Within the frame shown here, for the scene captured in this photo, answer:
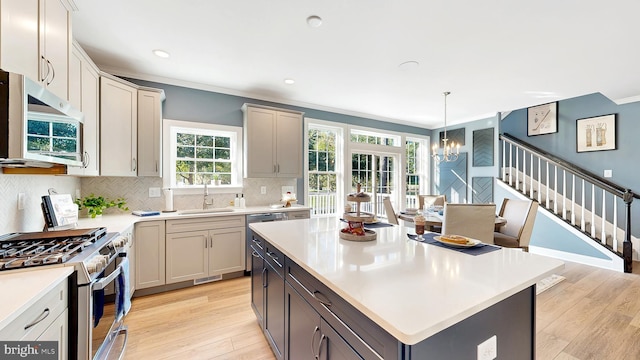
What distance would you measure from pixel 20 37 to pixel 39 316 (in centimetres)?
143

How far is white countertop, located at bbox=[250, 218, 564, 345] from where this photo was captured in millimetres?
759

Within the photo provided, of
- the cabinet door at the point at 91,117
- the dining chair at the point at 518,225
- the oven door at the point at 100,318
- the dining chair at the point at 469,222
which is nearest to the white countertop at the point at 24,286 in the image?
the oven door at the point at 100,318

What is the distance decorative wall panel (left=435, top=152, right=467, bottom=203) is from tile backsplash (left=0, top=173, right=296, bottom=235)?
3874mm

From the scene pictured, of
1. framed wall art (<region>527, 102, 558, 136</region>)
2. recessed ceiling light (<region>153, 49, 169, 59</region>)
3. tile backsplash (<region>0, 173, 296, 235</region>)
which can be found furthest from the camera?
framed wall art (<region>527, 102, 558, 136</region>)

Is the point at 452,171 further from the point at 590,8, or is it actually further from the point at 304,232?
the point at 304,232

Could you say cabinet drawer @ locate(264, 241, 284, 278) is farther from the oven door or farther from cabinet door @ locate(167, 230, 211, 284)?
cabinet door @ locate(167, 230, 211, 284)

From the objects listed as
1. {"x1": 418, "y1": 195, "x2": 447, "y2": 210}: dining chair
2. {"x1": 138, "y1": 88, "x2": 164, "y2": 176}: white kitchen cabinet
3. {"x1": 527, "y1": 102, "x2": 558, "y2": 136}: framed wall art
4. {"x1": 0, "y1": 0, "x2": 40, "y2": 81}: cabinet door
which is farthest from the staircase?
{"x1": 0, "y1": 0, "x2": 40, "y2": 81}: cabinet door

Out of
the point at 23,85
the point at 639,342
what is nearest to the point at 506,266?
the point at 639,342

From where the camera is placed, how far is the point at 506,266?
1.19 meters

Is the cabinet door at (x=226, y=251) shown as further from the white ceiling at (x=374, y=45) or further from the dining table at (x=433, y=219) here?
the dining table at (x=433, y=219)

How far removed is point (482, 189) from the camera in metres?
5.29

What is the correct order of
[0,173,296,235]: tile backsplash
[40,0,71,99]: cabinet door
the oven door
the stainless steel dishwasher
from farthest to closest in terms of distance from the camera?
the stainless steel dishwasher, [0,173,296,235]: tile backsplash, [40,0,71,99]: cabinet door, the oven door

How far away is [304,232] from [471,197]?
496 cm

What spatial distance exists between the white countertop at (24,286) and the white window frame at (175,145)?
2.22m
